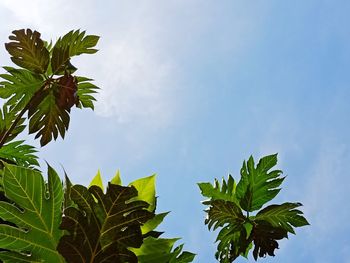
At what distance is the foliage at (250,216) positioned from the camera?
3631 mm

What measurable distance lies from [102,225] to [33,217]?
0.76 ft

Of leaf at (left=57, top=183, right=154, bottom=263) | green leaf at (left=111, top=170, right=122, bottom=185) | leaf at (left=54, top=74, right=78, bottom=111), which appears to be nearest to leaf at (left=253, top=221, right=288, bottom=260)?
leaf at (left=54, top=74, right=78, bottom=111)

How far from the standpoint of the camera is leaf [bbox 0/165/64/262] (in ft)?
5.47

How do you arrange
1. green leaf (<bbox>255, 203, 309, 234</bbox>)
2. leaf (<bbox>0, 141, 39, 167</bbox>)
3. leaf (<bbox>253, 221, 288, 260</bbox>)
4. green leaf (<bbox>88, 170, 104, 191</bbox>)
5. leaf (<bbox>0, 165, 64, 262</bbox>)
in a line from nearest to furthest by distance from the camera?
leaf (<bbox>0, 165, 64, 262</bbox>) → green leaf (<bbox>88, 170, 104, 191</bbox>) → leaf (<bbox>253, 221, 288, 260</bbox>) → green leaf (<bbox>255, 203, 309, 234</bbox>) → leaf (<bbox>0, 141, 39, 167</bbox>)

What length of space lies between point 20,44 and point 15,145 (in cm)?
140

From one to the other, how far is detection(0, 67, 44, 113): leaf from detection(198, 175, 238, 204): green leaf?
1.63 m

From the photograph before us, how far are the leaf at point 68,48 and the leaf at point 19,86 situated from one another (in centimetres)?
28

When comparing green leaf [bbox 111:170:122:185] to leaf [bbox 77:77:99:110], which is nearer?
green leaf [bbox 111:170:122:185]

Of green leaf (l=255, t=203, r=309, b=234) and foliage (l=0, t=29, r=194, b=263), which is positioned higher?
green leaf (l=255, t=203, r=309, b=234)

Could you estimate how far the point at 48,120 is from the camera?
162 inches

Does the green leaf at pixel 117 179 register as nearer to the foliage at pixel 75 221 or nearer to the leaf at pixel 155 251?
the foliage at pixel 75 221

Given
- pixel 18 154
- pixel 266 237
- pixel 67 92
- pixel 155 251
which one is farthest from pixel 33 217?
pixel 18 154

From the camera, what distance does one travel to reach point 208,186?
4117 mm

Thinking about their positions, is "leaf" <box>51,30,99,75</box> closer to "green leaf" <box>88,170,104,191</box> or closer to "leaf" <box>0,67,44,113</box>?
"leaf" <box>0,67,44,113</box>
